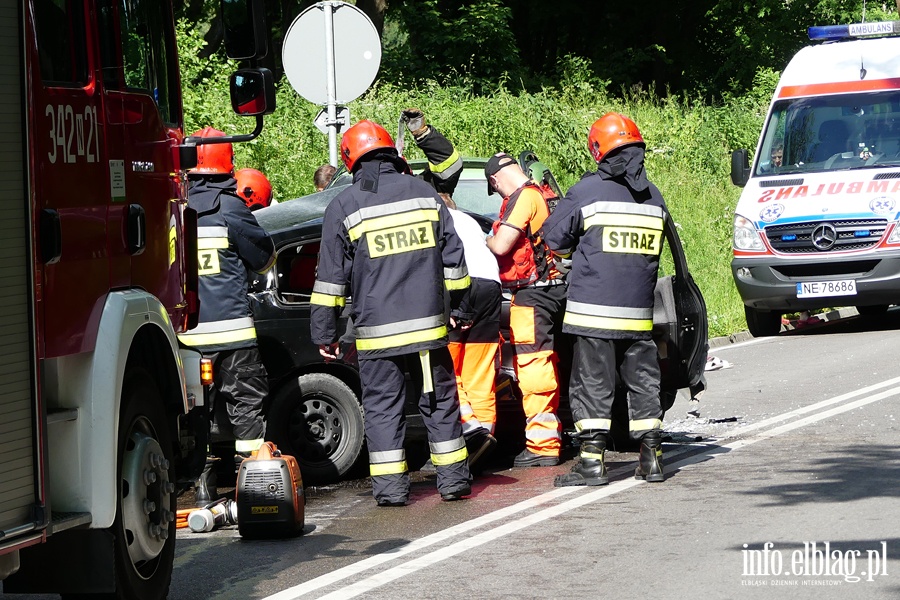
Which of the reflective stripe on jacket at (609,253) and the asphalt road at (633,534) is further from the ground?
the reflective stripe on jacket at (609,253)

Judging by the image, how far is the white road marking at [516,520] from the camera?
6035 mm

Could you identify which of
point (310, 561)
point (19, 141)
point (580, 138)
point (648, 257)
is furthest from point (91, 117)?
point (580, 138)

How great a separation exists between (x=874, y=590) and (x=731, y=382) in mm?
6696

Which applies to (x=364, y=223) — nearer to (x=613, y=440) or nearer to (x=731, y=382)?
(x=613, y=440)

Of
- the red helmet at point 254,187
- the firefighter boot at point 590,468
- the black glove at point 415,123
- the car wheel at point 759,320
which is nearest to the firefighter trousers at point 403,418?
the firefighter boot at point 590,468

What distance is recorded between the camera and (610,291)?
27.0ft

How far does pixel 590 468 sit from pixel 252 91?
308 cm

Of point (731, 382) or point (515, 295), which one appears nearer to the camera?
point (515, 295)

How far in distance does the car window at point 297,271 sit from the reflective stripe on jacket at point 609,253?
5.24 ft

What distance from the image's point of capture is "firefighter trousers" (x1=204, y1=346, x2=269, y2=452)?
8125mm

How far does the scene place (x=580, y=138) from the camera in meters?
20.7

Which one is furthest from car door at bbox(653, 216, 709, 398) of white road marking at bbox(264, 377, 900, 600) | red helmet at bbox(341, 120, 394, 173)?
red helmet at bbox(341, 120, 394, 173)

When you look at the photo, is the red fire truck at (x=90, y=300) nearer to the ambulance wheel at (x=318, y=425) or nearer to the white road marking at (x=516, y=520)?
the white road marking at (x=516, y=520)

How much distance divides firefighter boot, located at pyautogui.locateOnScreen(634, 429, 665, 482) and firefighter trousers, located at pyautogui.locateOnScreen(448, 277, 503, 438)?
102 cm
